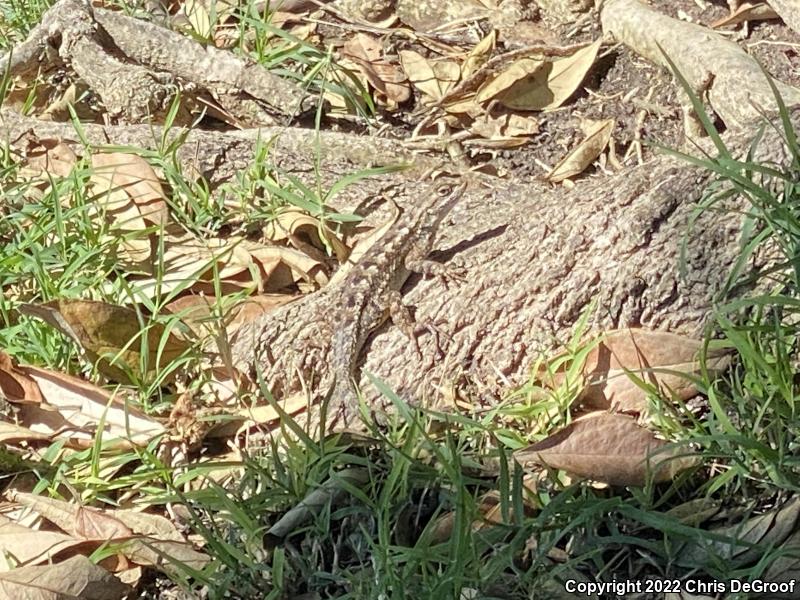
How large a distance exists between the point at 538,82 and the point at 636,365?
6.13 ft

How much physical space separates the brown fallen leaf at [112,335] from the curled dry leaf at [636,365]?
1237 millimetres

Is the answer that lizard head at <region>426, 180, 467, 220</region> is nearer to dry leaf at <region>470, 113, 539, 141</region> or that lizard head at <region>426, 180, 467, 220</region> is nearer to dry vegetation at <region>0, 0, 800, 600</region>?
dry vegetation at <region>0, 0, 800, 600</region>

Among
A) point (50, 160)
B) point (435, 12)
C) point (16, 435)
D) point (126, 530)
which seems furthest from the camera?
point (435, 12)

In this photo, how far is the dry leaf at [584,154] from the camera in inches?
160

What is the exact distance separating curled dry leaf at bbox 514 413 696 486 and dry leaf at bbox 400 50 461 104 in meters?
2.17

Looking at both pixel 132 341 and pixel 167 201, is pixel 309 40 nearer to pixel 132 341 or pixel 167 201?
pixel 167 201

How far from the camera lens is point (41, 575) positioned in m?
2.69

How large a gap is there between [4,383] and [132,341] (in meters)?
0.42

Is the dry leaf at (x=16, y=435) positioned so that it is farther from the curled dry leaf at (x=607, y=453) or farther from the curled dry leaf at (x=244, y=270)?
the curled dry leaf at (x=607, y=453)

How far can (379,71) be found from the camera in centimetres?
470

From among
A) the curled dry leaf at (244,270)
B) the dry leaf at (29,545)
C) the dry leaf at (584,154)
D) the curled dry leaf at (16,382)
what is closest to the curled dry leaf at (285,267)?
the curled dry leaf at (244,270)

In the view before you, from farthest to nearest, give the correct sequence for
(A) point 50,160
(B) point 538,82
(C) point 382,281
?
(B) point 538,82 → (A) point 50,160 → (C) point 382,281

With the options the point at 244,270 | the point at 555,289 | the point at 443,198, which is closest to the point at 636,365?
the point at 555,289

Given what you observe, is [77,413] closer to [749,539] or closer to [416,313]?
[416,313]
